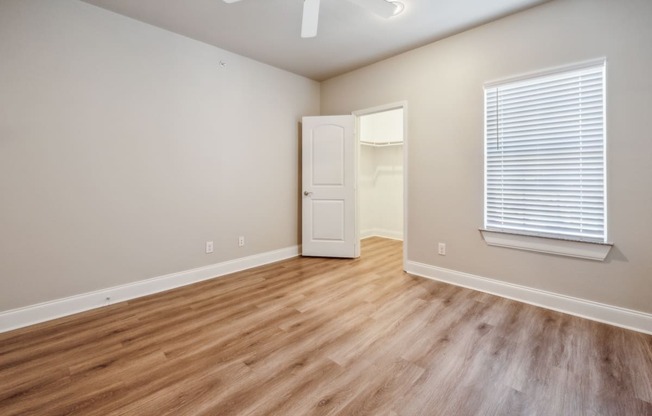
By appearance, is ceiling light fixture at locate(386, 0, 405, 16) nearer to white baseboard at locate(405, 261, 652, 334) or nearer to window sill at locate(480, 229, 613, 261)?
window sill at locate(480, 229, 613, 261)

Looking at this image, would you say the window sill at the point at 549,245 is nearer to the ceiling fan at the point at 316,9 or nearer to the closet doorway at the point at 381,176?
the ceiling fan at the point at 316,9

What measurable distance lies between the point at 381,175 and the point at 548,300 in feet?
11.8

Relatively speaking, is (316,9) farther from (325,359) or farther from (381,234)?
(381,234)

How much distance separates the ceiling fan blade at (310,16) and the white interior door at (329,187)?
1763mm

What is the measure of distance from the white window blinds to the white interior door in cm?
175

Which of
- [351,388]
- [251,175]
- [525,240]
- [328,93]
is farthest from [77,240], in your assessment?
[525,240]

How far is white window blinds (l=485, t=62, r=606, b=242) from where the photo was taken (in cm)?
232

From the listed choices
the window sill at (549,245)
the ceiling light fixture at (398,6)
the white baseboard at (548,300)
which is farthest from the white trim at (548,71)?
the white baseboard at (548,300)

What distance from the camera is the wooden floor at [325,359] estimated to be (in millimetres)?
1462

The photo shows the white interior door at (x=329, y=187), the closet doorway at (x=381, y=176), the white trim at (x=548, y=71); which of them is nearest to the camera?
the white trim at (x=548, y=71)

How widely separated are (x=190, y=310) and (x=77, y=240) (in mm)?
1142

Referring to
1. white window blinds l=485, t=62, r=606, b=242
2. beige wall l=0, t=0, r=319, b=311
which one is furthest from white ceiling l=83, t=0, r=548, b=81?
white window blinds l=485, t=62, r=606, b=242

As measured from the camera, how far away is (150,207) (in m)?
2.91

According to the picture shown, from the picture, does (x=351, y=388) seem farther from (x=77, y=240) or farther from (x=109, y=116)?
(x=109, y=116)
